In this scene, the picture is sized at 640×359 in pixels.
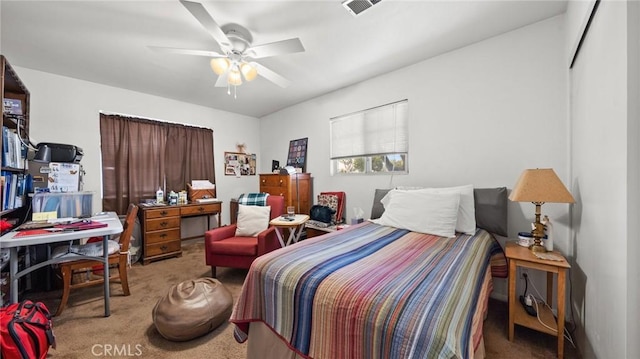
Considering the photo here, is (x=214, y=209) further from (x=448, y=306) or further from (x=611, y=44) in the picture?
(x=611, y=44)

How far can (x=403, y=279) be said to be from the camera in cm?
109

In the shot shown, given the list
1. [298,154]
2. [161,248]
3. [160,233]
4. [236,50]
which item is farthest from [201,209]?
[236,50]

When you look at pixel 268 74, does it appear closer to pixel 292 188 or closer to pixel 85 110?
pixel 292 188

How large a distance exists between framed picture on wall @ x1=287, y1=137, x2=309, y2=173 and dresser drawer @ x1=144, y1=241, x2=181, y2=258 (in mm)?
2166

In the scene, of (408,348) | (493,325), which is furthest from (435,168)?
(408,348)

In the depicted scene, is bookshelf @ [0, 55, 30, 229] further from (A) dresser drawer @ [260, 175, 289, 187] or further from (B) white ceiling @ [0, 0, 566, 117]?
(A) dresser drawer @ [260, 175, 289, 187]

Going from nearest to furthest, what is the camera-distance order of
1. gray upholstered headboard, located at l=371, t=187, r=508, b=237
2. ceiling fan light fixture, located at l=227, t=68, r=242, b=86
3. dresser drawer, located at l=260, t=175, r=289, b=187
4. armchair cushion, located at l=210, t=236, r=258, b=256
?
1. gray upholstered headboard, located at l=371, t=187, r=508, b=237
2. ceiling fan light fixture, located at l=227, t=68, r=242, b=86
3. armchair cushion, located at l=210, t=236, r=258, b=256
4. dresser drawer, located at l=260, t=175, r=289, b=187

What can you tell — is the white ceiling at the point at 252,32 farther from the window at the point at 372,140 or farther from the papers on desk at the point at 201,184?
the papers on desk at the point at 201,184

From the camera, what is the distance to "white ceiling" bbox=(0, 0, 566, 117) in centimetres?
Answer: 174

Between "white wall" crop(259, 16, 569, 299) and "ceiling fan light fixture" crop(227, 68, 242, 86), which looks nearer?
"white wall" crop(259, 16, 569, 299)

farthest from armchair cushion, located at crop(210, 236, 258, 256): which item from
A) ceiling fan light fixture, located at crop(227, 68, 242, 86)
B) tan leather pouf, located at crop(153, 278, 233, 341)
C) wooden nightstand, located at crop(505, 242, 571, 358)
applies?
wooden nightstand, located at crop(505, 242, 571, 358)

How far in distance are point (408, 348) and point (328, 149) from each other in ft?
9.84

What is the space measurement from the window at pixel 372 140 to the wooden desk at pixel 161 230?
250cm
